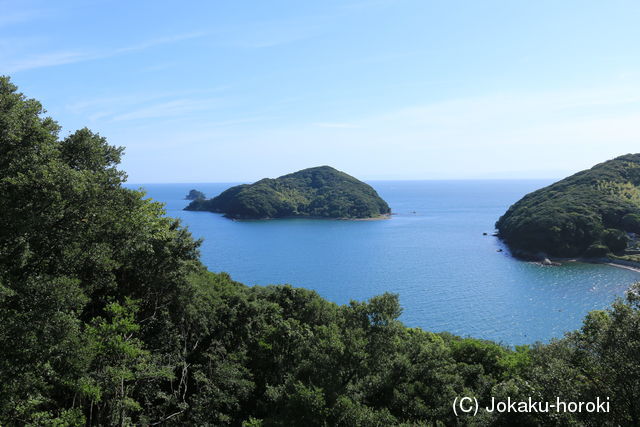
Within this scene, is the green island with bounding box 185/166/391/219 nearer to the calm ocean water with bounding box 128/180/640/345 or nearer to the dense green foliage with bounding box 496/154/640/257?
the calm ocean water with bounding box 128/180/640/345

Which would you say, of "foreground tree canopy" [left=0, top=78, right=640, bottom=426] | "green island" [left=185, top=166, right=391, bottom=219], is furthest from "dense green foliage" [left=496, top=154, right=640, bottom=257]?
"foreground tree canopy" [left=0, top=78, right=640, bottom=426]

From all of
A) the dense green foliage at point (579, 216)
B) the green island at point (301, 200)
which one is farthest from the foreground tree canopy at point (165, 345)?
the green island at point (301, 200)

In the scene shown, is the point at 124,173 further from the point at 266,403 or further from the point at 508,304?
the point at 508,304

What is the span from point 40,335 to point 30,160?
4.77 meters

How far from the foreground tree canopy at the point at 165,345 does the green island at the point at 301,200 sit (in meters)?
119

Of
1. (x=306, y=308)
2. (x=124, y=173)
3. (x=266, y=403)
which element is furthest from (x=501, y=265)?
(x=124, y=173)

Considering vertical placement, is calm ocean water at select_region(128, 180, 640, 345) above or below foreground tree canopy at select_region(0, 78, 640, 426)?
below

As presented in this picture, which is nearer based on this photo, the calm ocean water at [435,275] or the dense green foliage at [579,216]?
the calm ocean water at [435,275]

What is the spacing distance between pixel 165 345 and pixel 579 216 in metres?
82.8

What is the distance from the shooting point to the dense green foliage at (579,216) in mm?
72250

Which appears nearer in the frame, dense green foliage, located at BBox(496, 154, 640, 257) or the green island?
dense green foliage, located at BBox(496, 154, 640, 257)

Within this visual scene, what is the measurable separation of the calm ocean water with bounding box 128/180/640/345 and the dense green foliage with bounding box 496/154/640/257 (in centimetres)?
566

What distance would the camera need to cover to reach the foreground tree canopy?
9.69 m

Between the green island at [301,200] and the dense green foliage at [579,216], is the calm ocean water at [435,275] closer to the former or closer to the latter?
the dense green foliage at [579,216]
